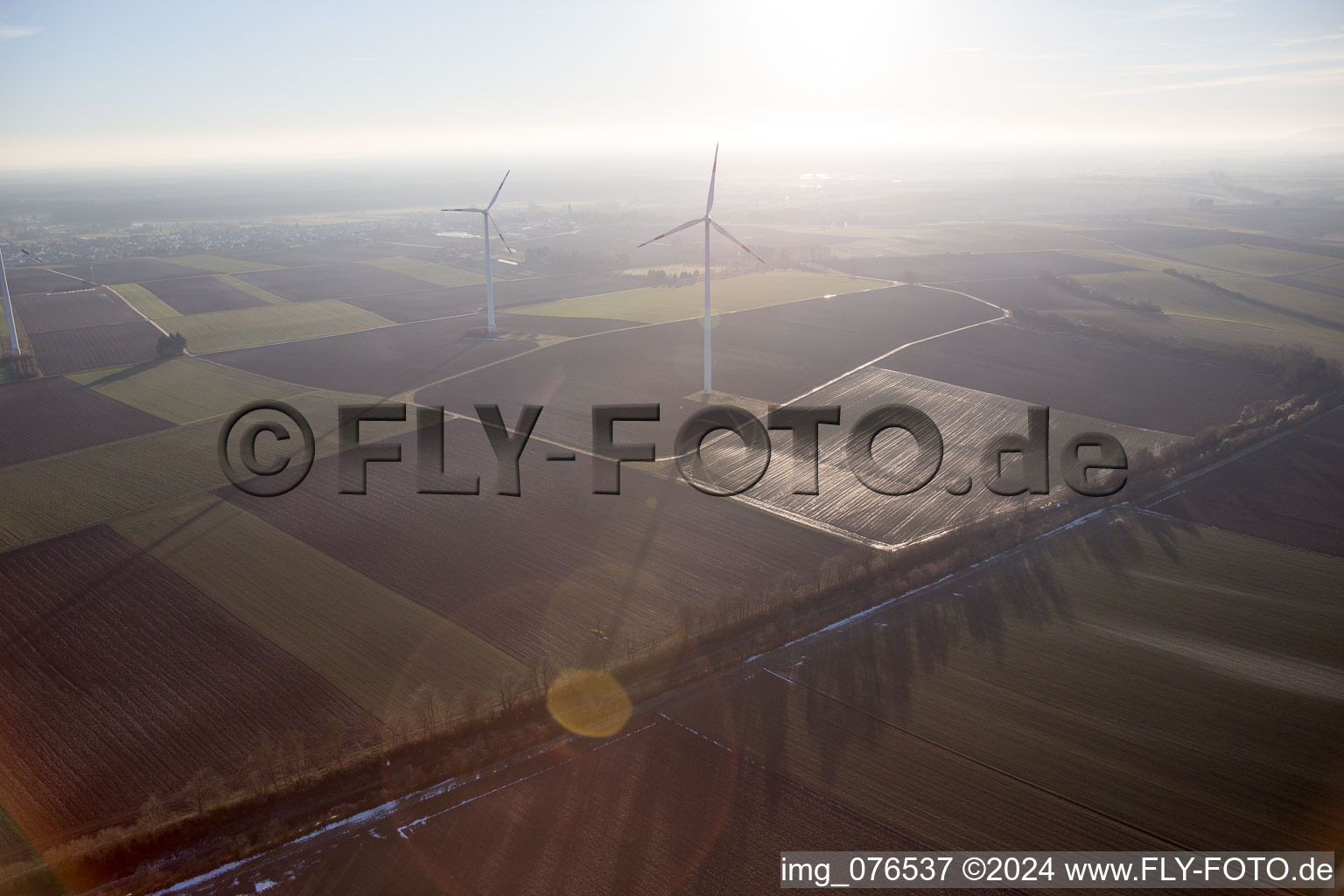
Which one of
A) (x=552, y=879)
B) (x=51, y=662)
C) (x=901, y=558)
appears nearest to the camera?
(x=552, y=879)

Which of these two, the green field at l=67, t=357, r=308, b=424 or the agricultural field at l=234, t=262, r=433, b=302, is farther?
the agricultural field at l=234, t=262, r=433, b=302

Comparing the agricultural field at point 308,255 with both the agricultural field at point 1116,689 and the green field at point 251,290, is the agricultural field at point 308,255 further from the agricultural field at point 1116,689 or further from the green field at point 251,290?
the agricultural field at point 1116,689

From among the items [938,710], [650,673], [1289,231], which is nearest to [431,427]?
[650,673]

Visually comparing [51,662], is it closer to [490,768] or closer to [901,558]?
[490,768]

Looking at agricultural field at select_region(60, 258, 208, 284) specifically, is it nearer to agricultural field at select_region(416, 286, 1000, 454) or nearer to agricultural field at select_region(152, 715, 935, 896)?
agricultural field at select_region(416, 286, 1000, 454)

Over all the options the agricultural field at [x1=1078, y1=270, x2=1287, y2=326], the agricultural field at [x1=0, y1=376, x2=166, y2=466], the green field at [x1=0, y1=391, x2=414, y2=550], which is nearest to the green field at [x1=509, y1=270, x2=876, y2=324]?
the agricultural field at [x1=1078, y1=270, x2=1287, y2=326]

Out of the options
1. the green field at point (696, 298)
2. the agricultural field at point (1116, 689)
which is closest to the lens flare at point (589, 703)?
the agricultural field at point (1116, 689)
